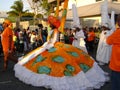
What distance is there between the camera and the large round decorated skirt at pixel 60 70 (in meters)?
8.29

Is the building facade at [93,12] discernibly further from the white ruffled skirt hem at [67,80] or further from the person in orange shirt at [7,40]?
the white ruffled skirt hem at [67,80]

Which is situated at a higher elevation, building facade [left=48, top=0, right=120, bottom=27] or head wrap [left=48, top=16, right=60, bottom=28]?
head wrap [left=48, top=16, right=60, bottom=28]

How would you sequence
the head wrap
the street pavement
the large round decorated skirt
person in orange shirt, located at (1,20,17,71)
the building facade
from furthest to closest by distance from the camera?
the building facade, person in orange shirt, located at (1,20,17,71), the head wrap, the street pavement, the large round decorated skirt

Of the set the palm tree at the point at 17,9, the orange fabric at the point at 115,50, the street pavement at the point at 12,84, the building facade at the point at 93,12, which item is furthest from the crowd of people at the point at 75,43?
the palm tree at the point at 17,9

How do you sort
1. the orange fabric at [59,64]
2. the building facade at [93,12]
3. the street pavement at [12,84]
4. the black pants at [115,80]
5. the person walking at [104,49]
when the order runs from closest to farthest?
1. the black pants at [115,80]
2. the orange fabric at [59,64]
3. the street pavement at [12,84]
4. the person walking at [104,49]
5. the building facade at [93,12]

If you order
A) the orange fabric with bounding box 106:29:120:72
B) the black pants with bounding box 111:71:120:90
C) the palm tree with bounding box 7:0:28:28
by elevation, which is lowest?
the palm tree with bounding box 7:0:28:28

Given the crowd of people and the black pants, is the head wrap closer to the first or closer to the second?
the crowd of people

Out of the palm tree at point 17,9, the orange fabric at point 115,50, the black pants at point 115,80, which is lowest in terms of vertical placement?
the palm tree at point 17,9

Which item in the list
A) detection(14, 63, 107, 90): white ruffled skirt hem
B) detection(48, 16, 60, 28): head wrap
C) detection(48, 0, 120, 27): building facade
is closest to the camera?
detection(14, 63, 107, 90): white ruffled skirt hem

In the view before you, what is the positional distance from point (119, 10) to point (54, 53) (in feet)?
85.8

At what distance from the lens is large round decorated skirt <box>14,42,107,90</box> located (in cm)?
829

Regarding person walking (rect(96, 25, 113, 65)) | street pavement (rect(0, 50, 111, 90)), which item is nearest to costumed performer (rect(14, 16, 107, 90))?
street pavement (rect(0, 50, 111, 90))

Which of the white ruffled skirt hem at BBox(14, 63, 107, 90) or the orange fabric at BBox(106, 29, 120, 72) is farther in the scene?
the white ruffled skirt hem at BBox(14, 63, 107, 90)

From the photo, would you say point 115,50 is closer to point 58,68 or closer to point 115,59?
point 115,59
